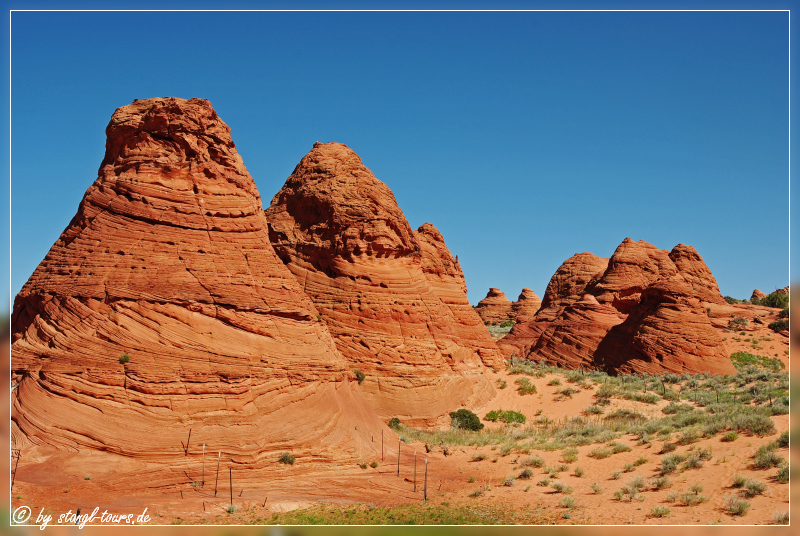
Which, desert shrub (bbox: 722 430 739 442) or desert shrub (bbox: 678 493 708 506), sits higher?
desert shrub (bbox: 722 430 739 442)

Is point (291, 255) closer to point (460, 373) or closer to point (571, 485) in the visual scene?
point (460, 373)

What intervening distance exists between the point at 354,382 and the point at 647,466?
34.2 feet

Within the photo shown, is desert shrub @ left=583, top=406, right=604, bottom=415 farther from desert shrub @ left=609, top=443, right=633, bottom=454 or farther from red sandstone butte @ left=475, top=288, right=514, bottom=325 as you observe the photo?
red sandstone butte @ left=475, top=288, right=514, bottom=325

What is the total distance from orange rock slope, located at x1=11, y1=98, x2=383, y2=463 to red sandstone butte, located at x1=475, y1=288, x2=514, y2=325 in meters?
68.2

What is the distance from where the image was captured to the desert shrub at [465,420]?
31.6 m

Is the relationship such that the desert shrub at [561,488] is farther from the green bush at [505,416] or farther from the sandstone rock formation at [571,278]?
the sandstone rock formation at [571,278]

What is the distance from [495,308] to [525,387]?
2220 inches

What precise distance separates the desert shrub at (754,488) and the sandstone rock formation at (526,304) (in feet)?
220

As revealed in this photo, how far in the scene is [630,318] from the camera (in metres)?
46.8

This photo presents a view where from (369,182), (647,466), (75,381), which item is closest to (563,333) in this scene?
(369,182)

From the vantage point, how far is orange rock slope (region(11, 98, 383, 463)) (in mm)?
17984

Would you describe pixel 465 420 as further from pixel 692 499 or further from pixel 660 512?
pixel 660 512

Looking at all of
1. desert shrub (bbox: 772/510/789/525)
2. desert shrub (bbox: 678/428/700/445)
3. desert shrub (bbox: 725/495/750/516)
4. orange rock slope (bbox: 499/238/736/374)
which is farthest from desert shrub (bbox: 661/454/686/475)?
orange rock slope (bbox: 499/238/736/374)

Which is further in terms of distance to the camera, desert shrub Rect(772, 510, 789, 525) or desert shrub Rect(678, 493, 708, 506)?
desert shrub Rect(678, 493, 708, 506)
